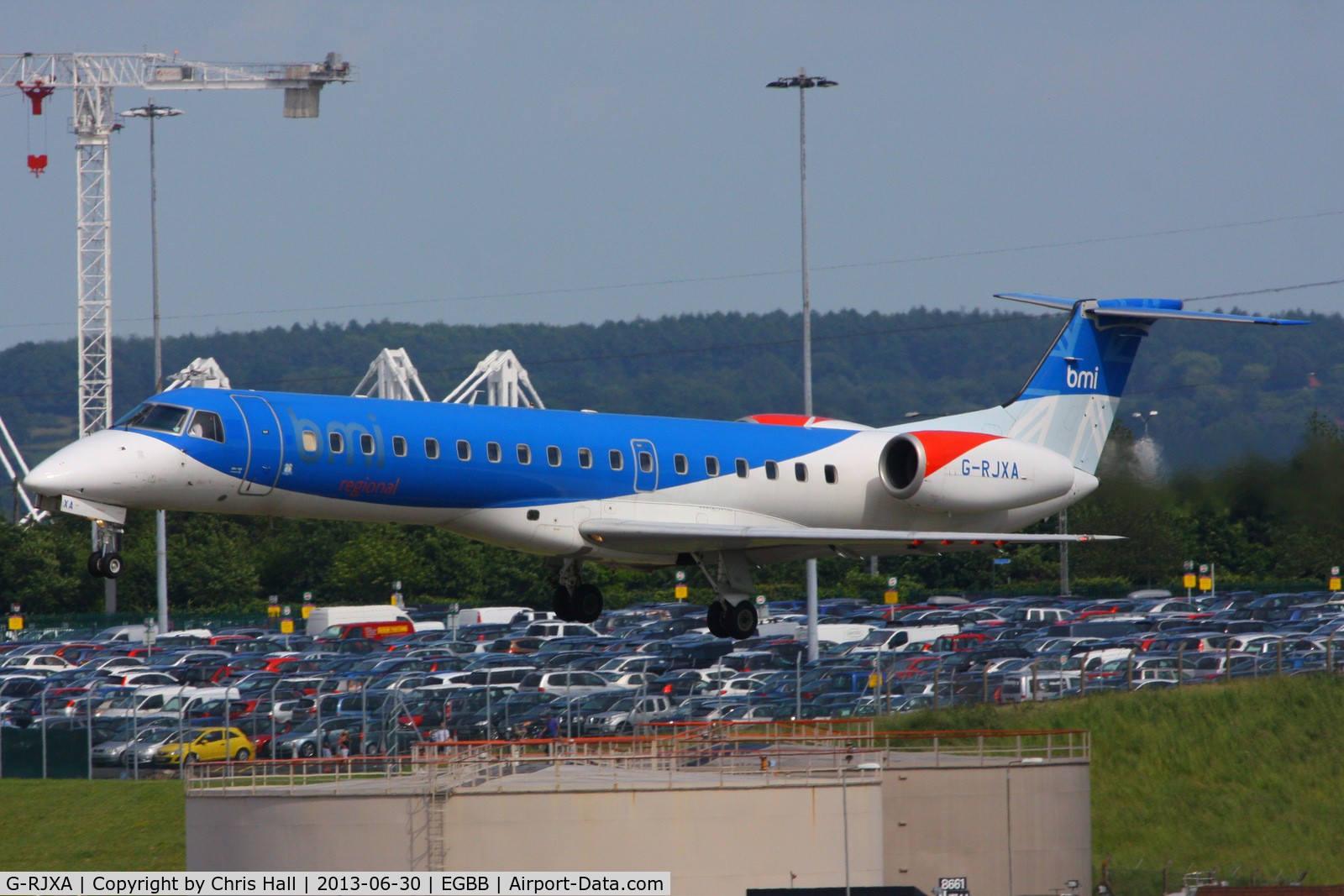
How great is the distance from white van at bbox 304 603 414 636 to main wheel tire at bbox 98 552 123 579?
42.5m

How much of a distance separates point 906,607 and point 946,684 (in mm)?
28862

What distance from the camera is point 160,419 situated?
24250 mm

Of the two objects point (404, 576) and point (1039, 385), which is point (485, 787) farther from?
point (404, 576)

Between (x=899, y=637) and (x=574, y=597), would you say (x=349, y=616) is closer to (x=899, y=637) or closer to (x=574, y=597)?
(x=899, y=637)

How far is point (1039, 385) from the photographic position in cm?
3472

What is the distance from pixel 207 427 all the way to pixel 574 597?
784 centimetres

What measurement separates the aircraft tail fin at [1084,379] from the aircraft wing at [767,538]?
→ 4572 mm

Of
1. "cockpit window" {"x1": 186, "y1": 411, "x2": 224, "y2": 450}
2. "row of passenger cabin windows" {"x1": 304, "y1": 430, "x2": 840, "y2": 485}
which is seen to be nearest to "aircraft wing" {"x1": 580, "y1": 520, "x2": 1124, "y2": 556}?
"row of passenger cabin windows" {"x1": 304, "y1": 430, "x2": 840, "y2": 485}

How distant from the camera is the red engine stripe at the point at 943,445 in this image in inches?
1205

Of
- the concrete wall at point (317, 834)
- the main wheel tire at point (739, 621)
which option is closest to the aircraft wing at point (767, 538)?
the main wheel tire at point (739, 621)

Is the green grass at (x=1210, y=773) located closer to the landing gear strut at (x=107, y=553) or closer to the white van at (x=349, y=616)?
the landing gear strut at (x=107, y=553)

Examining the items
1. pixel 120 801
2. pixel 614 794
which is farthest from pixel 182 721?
pixel 614 794
